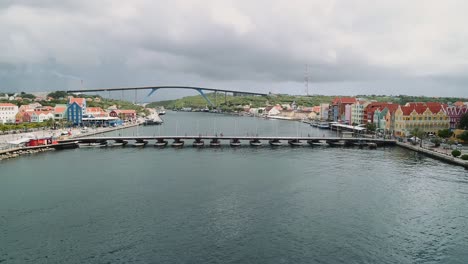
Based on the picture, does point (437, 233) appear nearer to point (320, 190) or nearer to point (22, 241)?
point (320, 190)

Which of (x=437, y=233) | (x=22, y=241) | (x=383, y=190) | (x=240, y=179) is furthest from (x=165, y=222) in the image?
(x=383, y=190)

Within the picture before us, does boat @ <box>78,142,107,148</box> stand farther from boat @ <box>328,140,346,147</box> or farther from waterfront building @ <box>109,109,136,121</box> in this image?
waterfront building @ <box>109,109,136,121</box>

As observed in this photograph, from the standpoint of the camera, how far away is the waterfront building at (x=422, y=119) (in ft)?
106

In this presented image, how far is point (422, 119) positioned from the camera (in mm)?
32406

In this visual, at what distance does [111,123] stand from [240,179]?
34.5 metres

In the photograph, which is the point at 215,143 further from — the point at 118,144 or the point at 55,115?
the point at 55,115

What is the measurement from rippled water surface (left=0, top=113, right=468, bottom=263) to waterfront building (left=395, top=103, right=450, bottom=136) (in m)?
11.5

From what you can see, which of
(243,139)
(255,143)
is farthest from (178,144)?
(255,143)

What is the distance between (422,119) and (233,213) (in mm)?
25225

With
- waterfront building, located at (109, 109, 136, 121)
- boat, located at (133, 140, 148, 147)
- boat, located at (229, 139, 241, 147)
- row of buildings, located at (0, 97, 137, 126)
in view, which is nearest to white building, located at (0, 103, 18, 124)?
row of buildings, located at (0, 97, 137, 126)

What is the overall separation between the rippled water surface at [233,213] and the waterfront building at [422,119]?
11.5 m

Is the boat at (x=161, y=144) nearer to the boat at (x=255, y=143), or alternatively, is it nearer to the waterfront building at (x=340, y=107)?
the boat at (x=255, y=143)

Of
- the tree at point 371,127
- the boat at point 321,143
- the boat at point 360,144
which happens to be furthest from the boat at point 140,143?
the tree at point 371,127

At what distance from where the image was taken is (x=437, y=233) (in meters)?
11.0
